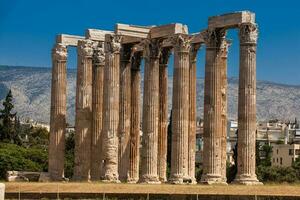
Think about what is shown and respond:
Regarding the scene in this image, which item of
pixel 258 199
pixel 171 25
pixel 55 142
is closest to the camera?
pixel 258 199

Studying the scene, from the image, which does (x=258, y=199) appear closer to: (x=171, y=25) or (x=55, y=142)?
(x=171, y=25)

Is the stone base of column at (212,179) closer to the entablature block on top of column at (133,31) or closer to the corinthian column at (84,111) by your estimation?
the corinthian column at (84,111)

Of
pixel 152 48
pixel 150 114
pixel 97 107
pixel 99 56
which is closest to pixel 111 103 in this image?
pixel 150 114

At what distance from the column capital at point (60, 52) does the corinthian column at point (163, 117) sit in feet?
28.9

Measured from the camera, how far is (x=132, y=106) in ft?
279

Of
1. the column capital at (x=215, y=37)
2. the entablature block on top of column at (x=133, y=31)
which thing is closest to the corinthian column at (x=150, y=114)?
the entablature block on top of column at (x=133, y=31)

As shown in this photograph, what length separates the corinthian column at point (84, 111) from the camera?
276ft

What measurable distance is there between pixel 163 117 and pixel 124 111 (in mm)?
3497

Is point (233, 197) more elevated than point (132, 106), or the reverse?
point (132, 106)

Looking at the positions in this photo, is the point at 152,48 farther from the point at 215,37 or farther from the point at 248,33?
the point at 248,33

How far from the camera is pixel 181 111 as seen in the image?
76.4 metres

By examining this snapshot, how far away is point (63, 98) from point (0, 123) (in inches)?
2726

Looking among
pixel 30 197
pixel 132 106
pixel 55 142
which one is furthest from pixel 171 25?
pixel 30 197

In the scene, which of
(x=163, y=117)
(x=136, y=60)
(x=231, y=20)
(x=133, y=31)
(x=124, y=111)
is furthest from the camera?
A: (x=136, y=60)
